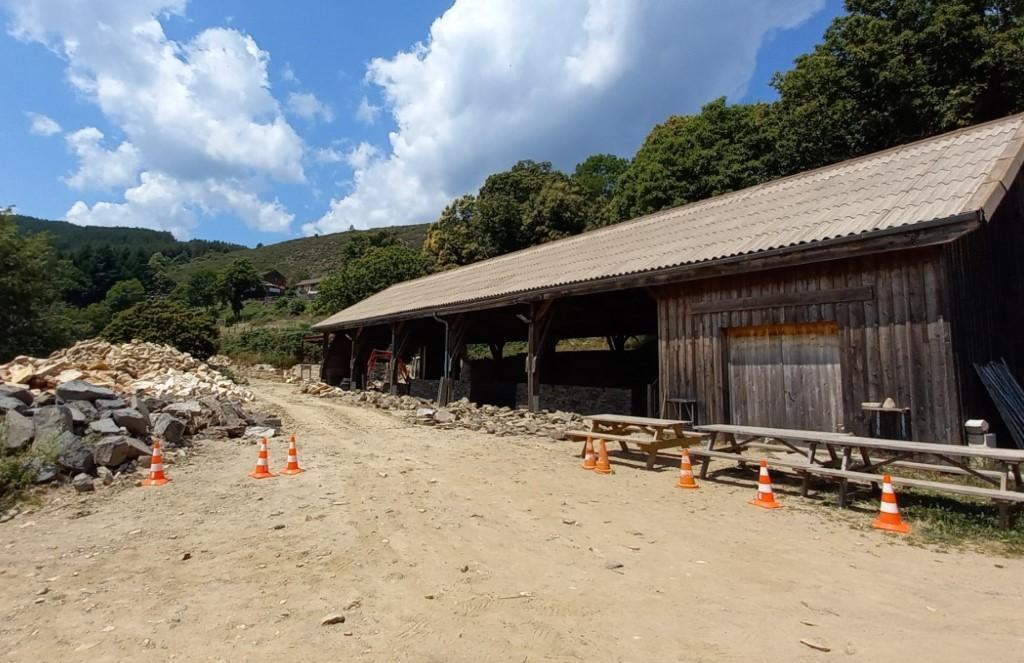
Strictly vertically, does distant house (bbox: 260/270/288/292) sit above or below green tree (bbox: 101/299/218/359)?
above

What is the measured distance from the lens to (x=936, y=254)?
688 centimetres

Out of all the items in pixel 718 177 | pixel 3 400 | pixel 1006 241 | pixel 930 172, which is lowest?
pixel 3 400

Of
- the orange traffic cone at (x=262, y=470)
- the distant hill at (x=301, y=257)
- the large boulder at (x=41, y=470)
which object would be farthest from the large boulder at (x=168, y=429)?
the distant hill at (x=301, y=257)

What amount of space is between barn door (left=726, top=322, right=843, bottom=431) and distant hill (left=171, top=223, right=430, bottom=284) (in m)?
83.3

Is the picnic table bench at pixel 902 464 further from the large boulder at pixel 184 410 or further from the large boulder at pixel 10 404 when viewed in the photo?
the large boulder at pixel 10 404

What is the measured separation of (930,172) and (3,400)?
14.8 m

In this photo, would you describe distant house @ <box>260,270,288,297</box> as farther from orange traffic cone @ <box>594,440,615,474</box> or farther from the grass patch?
the grass patch

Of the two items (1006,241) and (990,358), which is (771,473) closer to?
(990,358)

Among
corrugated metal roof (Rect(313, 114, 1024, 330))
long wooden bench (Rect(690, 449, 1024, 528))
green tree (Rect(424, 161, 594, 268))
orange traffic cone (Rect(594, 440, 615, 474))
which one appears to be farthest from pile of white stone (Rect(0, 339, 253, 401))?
green tree (Rect(424, 161, 594, 268))

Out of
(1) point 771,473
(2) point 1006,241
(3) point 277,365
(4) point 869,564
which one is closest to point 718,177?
(2) point 1006,241

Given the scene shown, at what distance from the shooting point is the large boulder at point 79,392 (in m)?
8.52

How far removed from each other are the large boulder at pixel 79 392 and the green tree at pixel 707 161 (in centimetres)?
2683

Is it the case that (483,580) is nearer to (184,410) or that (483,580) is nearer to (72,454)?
(72,454)

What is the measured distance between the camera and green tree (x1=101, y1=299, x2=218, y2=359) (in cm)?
2778
